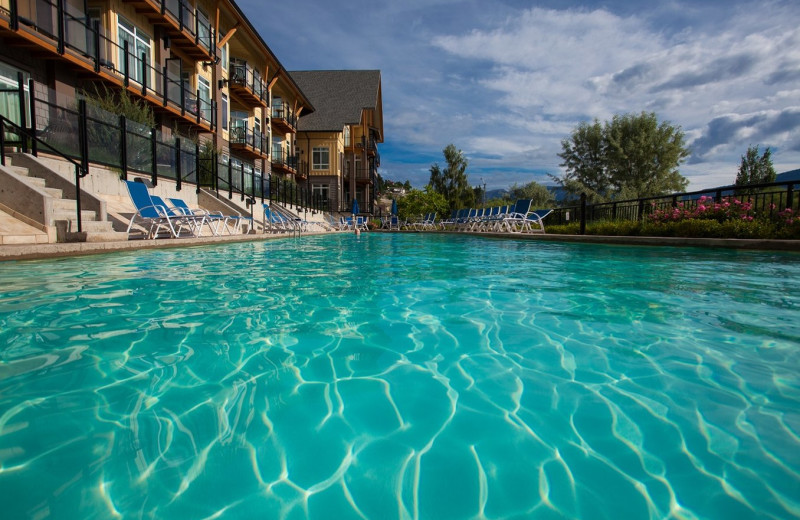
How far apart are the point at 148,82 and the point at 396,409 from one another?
16.0 m

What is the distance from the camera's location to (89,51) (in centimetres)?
Result: 1164

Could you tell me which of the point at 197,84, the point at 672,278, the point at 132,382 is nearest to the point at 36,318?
the point at 132,382

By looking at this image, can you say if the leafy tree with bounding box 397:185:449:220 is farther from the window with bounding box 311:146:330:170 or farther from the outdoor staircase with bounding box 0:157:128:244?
the outdoor staircase with bounding box 0:157:128:244

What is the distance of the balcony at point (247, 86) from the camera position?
20.3m

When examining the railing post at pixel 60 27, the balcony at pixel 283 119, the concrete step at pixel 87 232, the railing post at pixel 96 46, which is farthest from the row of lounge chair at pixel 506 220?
the railing post at pixel 60 27

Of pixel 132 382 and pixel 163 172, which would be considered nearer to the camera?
pixel 132 382

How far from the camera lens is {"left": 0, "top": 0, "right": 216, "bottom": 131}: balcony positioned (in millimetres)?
10172

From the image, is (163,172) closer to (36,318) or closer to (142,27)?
(142,27)

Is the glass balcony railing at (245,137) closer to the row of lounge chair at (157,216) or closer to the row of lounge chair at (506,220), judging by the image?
the row of lounge chair at (157,216)

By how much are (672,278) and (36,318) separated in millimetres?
6501

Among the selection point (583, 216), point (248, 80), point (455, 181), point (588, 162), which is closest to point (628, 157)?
point (588, 162)

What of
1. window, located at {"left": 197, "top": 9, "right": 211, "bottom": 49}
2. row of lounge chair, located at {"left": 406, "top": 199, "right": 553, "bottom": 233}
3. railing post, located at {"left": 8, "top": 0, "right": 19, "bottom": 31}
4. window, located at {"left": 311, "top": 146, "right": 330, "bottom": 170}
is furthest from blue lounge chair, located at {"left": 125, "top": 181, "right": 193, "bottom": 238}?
window, located at {"left": 311, "top": 146, "right": 330, "bottom": 170}

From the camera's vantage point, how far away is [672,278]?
17.6 ft

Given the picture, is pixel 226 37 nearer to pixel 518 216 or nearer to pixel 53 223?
pixel 518 216
